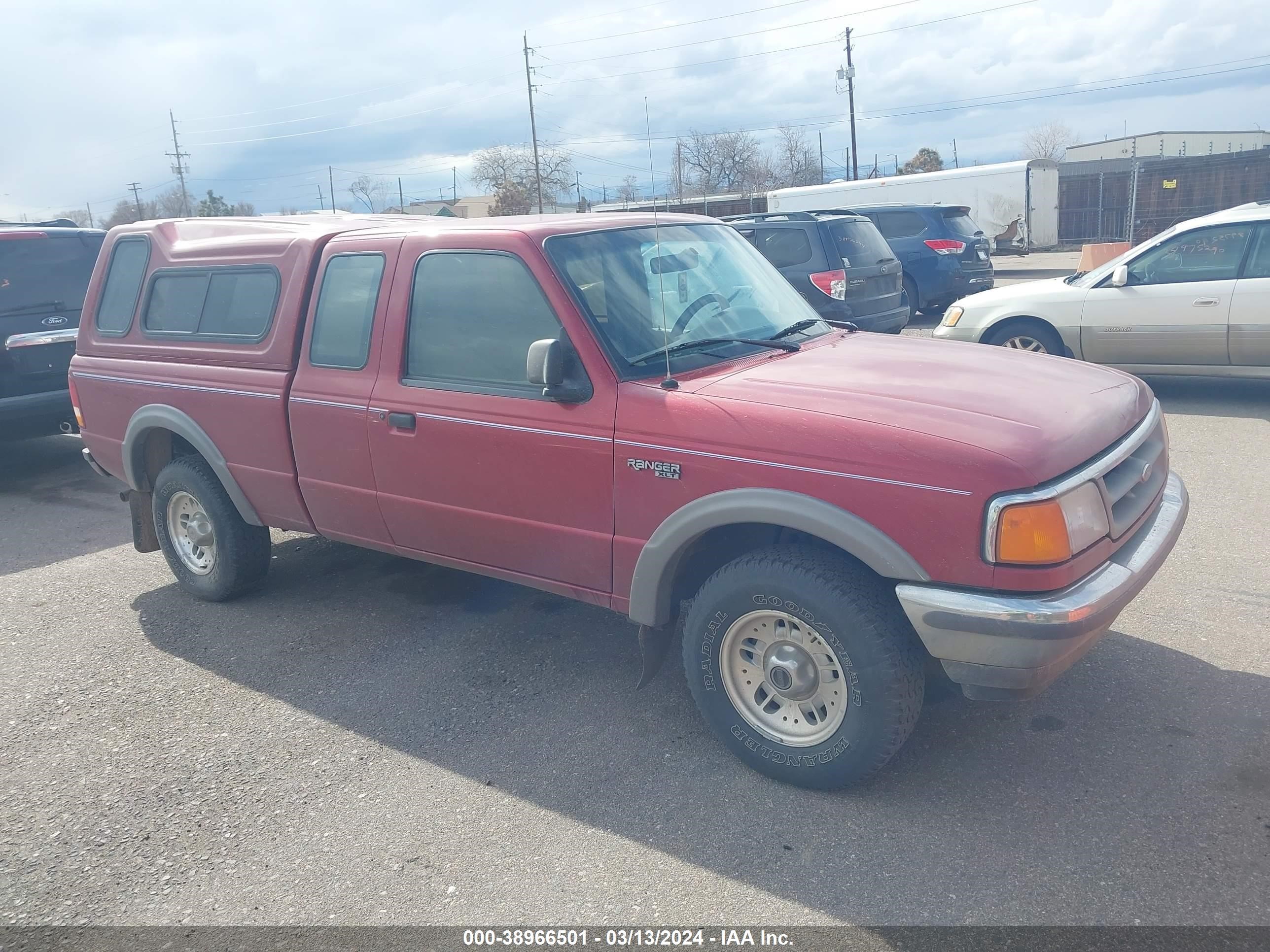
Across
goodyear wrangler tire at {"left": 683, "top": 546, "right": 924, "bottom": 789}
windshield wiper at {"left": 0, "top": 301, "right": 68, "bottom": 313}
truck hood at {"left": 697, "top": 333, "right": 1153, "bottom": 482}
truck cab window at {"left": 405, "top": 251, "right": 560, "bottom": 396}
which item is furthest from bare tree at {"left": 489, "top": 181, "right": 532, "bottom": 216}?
goodyear wrangler tire at {"left": 683, "top": 546, "right": 924, "bottom": 789}

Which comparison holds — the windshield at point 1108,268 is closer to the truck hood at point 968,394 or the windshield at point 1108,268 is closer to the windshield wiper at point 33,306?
the truck hood at point 968,394

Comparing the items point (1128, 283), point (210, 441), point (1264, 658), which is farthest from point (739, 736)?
point (1128, 283)

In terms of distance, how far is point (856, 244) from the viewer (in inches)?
449

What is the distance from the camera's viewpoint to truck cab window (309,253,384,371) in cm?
438

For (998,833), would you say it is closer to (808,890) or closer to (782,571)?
(808,890)

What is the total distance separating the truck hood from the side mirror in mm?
529

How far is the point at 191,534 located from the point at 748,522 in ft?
12.0

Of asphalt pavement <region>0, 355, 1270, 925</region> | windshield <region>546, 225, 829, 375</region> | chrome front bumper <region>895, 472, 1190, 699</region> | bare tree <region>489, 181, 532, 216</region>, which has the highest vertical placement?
bare tree <region>489, 181, 532, 216</region>

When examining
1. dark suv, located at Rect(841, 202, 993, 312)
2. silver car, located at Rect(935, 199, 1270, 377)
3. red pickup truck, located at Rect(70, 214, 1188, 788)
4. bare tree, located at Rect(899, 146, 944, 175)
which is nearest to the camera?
red pickup truck, located at Rect(70, 214, 1188, 788)

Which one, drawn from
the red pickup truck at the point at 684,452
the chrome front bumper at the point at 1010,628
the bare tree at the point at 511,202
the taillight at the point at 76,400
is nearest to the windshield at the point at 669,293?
the red pickup truck at the point at 684,452

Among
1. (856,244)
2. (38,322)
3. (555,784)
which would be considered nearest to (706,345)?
(555,784)

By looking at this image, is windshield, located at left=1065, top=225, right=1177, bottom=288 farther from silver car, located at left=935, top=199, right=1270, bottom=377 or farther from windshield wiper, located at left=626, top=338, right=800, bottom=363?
windshield wiper, located at left=626, top=338, right=800, bottom=363

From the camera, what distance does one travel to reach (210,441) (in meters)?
5.07

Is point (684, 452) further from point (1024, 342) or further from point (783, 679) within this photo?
point (1024, 342)
